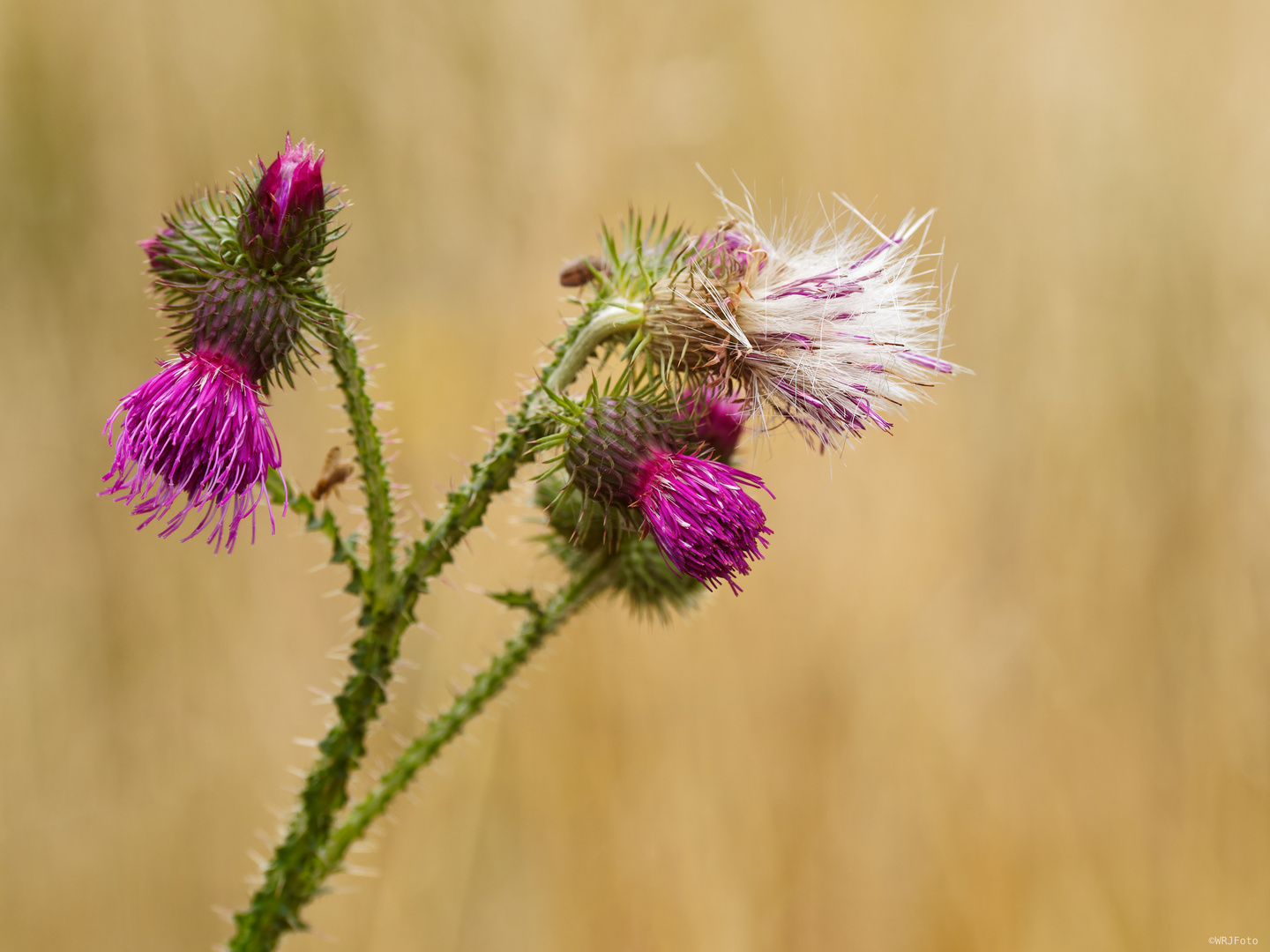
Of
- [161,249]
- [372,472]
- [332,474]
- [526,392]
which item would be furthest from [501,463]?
[161,249]

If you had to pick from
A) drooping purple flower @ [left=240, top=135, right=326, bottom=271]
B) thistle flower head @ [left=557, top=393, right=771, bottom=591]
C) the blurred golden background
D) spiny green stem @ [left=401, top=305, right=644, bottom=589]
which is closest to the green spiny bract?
drooping purple flower @ [left=240, top=135, right=326, bottom=271]

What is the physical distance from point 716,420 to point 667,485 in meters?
0.50

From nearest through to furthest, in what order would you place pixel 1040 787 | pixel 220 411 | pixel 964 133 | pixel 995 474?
1. pixel 220 411
2. pixel 1040 787
3. pixel 995 474
4. pixel 964 133

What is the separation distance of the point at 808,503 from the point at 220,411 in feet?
9.00

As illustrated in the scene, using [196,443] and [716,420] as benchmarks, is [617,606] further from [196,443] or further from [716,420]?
[196,443]

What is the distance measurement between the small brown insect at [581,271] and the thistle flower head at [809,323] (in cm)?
17

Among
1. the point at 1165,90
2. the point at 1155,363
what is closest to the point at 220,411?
the point at 1155,363

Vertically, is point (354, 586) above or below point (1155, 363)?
below

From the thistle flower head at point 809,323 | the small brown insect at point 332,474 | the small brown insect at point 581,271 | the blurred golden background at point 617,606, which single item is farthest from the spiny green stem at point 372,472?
the blurred golden background at point 617,606

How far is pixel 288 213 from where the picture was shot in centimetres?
156

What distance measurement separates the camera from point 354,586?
5.66 feet

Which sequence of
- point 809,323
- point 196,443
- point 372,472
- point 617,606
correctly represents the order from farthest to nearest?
point 617,606 → point 372,472 → point 809,323 → point 196,443

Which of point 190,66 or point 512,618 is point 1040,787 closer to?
point 512,618

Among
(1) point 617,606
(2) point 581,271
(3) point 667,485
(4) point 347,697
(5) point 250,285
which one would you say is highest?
(1) point 617,606
